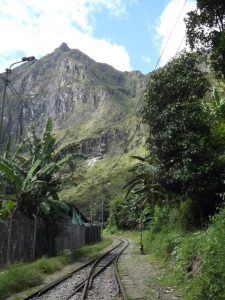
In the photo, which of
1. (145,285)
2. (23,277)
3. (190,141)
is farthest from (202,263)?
(190,141)

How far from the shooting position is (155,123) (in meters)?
23.7

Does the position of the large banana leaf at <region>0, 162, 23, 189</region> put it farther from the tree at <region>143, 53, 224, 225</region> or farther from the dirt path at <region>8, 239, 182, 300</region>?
the tree at <region>143, 53, 224, 225</region>

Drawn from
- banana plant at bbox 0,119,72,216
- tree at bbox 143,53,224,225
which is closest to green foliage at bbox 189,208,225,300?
tree at bbox 143,53,224,225

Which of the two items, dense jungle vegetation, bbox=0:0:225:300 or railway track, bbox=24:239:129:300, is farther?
dense jungle vegetation, bbox=0:0:225:300

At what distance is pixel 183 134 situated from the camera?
845 inches

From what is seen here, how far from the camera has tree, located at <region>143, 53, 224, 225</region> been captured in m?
20.4

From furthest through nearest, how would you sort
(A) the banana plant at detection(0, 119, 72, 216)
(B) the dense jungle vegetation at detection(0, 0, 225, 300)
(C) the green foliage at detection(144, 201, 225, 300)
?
1. (A) the banana plant at detection(0, 119, 72, 216)
2. (B) the dense jungle vegetation at detection(0, 0, 225, 300)
3. (C) the green foliage at detection(144, 201, 225, 300)

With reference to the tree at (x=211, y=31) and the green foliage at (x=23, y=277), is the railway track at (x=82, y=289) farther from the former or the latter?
the tree at (x=211, y=31)

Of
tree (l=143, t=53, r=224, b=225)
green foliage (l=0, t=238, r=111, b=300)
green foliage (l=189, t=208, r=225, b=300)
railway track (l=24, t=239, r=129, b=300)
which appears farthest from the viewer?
tree (l=143, t=53, r=224, b=225)

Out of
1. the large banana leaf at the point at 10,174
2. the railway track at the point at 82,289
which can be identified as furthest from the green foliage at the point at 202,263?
the large banana leaf at the point at 10,174

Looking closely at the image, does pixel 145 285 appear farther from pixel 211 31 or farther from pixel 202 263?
pixel 211 31

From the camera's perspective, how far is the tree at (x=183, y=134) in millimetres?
20359

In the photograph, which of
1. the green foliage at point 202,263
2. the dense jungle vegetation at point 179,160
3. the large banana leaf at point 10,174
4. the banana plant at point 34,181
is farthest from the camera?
the banana plant at point 34,181

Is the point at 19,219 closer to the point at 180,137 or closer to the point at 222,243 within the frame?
the point at 180,137
